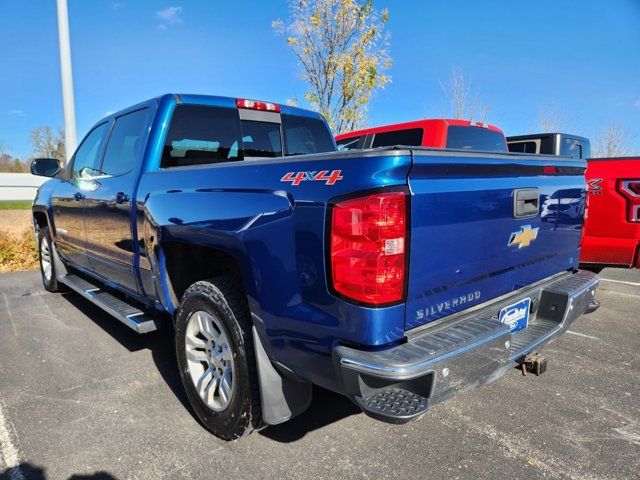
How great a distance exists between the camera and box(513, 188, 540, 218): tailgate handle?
90.8 inches

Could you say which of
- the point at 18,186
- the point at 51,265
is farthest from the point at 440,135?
the point at 18,186

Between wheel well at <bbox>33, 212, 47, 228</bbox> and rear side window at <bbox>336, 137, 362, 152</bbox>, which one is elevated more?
rear side window at <bbox>336, 137, 362, 152</bbox>

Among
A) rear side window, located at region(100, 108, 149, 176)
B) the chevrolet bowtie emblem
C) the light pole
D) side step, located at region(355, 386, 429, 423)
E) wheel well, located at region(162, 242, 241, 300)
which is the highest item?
the light pole

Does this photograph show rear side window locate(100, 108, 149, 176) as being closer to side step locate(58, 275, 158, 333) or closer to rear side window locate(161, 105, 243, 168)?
rear side window locate(161, 105, 243, 168)

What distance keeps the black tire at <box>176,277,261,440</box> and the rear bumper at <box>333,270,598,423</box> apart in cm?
64

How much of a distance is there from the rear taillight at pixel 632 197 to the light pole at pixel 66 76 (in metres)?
9.10

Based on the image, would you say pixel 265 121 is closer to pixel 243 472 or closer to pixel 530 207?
pixel 530 207

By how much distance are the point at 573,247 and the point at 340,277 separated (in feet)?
7.18

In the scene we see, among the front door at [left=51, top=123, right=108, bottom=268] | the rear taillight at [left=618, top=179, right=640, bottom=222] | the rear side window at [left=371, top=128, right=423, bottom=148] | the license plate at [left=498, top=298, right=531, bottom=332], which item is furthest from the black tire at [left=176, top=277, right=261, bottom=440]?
the rear side window at [left=371, top=128, right=423, bottom=148]

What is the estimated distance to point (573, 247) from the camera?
10.0 ft

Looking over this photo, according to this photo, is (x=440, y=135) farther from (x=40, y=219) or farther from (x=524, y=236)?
(x=40, y=219)

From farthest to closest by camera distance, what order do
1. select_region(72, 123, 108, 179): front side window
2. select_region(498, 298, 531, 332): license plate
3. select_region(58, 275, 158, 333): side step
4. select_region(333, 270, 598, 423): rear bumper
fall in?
select_region(72, 123, 108, 179): front side window, select_region(58, 275, 158, 333): side step, select_region(498, 298, 531, 332): license plate, select_region(333, 270, 598, 423): rear bumper

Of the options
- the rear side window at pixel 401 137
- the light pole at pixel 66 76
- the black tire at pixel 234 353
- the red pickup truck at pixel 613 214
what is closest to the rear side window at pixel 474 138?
the rear side window at pixel 401 137

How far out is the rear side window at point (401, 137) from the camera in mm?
6152
